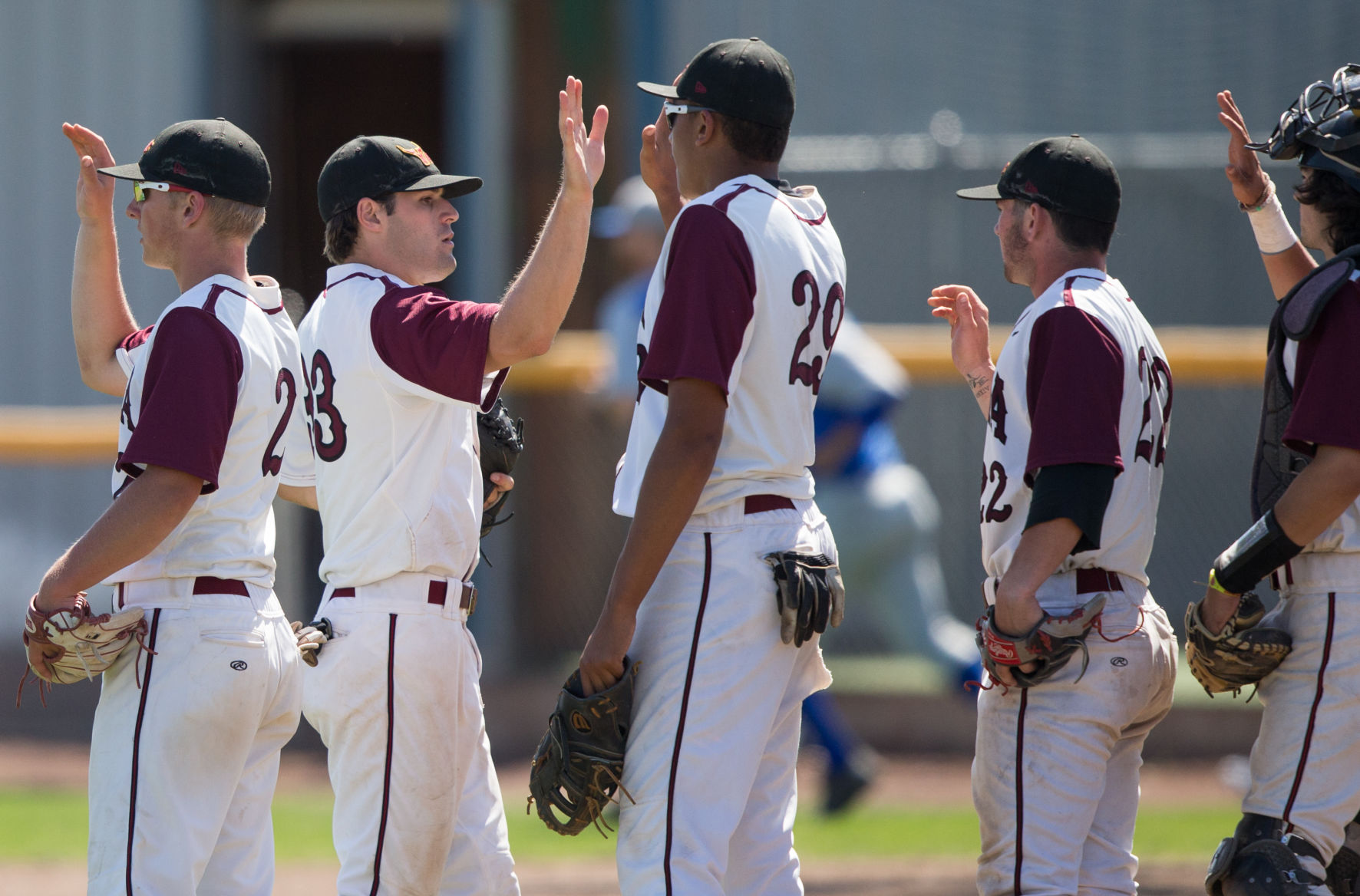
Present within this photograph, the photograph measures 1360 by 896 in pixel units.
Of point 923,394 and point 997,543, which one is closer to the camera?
point 997,543

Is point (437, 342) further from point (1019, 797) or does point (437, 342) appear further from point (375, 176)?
point (1019, 797)

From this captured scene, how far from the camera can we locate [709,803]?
3195 millimetres

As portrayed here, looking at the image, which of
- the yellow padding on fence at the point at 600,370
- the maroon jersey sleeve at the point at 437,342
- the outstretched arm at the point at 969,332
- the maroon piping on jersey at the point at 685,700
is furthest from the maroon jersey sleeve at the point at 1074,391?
the yellow padding on fence at the point at 600,370

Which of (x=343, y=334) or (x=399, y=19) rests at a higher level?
(x=399, y=19)

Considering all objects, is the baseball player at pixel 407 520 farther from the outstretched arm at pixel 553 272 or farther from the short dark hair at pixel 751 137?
the short dark hair at pixel 751 137

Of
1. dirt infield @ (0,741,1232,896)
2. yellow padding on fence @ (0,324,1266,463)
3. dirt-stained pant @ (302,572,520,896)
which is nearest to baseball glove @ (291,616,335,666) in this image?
dirt-stained pant @ (302,572,520,896)

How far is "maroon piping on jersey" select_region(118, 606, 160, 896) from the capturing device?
322 centimetres

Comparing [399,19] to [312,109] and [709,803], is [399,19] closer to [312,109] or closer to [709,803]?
[312,109]

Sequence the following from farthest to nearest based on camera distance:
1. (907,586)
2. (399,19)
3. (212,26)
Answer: (399,19)
(212,26)
(907,586)

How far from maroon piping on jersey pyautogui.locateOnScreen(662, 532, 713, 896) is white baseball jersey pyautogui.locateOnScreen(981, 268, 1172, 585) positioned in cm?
77

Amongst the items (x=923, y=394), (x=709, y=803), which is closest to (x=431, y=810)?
(x=709, y=803)

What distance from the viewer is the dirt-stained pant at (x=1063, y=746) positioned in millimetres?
3463

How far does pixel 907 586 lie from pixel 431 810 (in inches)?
161

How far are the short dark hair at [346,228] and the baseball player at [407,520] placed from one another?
37 mm
